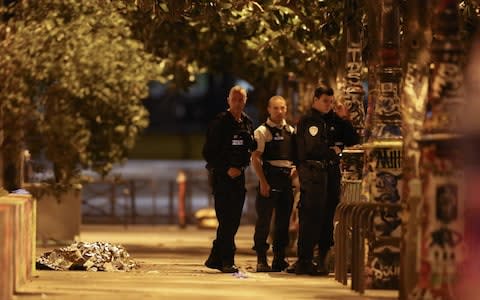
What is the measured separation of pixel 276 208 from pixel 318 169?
1.24 meters

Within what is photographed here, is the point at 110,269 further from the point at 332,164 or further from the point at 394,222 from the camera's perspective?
the point at 394,222

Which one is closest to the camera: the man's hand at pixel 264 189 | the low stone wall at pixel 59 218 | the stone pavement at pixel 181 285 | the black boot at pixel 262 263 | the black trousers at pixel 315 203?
the stone pavement at pixel 181 285

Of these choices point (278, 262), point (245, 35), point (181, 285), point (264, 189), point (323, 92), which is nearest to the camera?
point (181, 285)

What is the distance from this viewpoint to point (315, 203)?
60.7 ft

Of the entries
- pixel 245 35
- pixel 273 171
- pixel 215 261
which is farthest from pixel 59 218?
pixel 273 171

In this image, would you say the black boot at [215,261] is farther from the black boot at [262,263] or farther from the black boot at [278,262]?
the black boot at [278,262]

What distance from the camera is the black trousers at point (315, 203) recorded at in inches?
730

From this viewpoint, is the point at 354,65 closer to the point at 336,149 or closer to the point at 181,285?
the point at 336,149

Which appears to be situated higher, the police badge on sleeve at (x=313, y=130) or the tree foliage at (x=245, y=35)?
the tree foliage at (x=245, y=35)

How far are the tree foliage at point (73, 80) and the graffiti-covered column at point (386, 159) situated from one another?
9695 millimetres

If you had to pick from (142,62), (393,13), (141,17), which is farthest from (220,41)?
(393,13)

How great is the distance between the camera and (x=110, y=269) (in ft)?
63.3

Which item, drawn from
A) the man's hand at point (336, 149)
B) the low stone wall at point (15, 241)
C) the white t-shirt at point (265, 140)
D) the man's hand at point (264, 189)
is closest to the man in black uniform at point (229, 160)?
the white t-shirt at point (265, 140)

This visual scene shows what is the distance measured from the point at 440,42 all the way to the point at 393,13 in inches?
133
